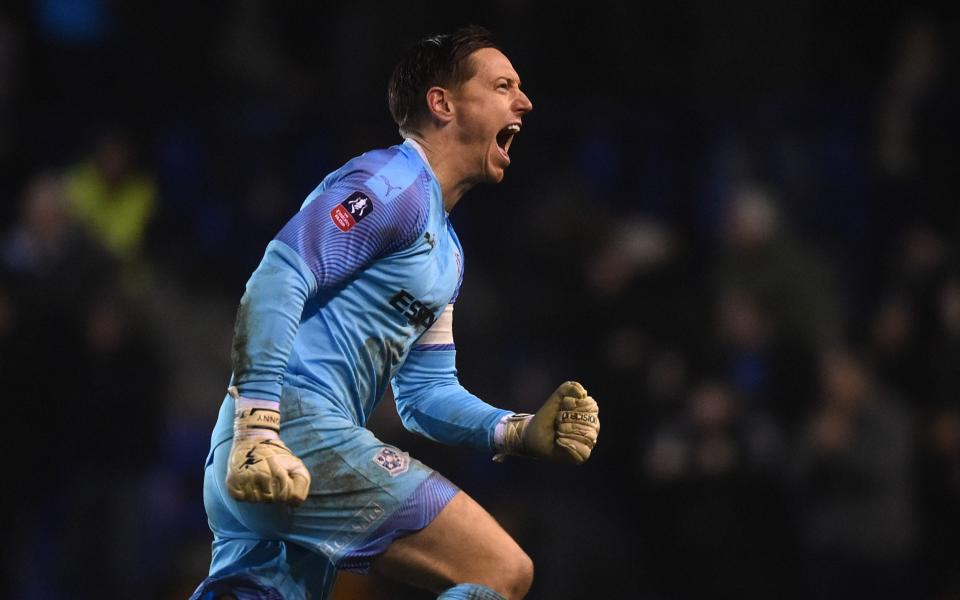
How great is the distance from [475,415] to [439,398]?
5.8 inches

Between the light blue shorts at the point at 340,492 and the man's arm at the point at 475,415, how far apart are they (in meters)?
0.37

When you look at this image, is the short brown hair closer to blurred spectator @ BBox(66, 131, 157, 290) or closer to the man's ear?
the man's ear

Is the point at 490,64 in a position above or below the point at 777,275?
above

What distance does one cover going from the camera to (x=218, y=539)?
402 centimetres

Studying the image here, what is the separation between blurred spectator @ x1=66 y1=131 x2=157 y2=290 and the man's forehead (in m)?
4.72

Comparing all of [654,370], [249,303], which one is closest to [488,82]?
[249,303]

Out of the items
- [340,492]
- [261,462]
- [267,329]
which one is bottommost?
[340,492]

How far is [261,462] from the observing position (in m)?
3.33

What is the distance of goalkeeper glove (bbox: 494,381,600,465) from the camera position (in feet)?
12.9

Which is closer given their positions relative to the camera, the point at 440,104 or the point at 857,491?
the point at 440,104

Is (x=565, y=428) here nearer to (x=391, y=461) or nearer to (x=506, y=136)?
(x=391, y=461)

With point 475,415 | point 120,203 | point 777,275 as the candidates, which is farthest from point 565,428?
point 120,203

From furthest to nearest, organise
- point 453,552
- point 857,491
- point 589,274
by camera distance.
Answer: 1. point 589,274
2. point 857,491
3. point 453,552

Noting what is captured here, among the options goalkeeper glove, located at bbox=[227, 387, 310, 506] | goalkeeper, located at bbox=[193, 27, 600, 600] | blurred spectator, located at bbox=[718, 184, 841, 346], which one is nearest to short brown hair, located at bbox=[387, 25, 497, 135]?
goalkeeper, located at bbox=[193, 27, 600, 600]
